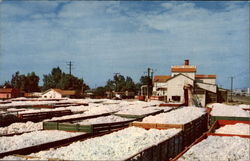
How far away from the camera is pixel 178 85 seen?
46688 millimetres

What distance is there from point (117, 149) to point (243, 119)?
11538 millimetres

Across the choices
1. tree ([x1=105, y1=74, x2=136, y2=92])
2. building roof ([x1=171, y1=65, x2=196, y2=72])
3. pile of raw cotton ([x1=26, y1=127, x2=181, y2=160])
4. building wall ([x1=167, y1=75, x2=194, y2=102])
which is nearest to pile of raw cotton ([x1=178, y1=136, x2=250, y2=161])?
pile of raw cotton ([x1=26, y1=127, x2=181, y2=160])

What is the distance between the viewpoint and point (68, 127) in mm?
12719

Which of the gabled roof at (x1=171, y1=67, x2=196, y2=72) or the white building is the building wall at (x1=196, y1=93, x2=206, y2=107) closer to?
the white building

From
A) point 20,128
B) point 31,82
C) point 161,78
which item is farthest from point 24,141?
point 31,82

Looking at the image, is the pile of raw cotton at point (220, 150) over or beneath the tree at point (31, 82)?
beneath

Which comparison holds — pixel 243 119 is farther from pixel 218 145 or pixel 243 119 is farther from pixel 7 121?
pixel 7 121

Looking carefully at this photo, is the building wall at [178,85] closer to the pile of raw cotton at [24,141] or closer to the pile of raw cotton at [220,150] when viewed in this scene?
the pile of raw cotton at [220,150]

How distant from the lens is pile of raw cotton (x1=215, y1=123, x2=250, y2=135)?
1481cm

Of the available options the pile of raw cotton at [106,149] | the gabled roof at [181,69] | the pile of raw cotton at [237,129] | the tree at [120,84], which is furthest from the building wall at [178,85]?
the tree at [120,84]

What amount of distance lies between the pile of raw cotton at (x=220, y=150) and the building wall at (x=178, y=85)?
117 feet

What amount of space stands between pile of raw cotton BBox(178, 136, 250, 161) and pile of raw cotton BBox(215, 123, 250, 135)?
12.4 ft

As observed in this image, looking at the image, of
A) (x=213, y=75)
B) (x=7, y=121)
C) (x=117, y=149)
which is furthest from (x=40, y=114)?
(x=213, y=75)

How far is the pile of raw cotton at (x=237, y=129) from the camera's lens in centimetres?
1481
